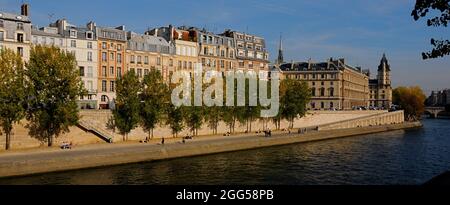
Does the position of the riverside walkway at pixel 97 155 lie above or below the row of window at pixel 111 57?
below

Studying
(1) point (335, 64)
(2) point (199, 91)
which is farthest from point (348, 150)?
(1) point (335, 64)

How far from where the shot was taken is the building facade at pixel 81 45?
72750 millimetres

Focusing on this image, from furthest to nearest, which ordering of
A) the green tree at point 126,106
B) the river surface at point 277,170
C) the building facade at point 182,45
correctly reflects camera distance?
1. the building facade at point 182,45
2. the green tree at point 126,106
3. the river surface at point 277,170

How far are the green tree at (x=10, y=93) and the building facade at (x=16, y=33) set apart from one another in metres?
15.1

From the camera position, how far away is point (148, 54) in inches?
3369

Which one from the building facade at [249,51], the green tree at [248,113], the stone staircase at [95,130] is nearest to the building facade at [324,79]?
the building facade at [249,51]

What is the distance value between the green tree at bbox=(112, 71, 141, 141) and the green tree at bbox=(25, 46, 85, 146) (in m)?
9.08

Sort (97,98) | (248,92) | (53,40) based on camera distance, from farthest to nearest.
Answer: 1. (248,92)
2. (97,98)
3. (53,40)

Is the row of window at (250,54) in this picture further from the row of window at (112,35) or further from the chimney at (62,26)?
the chimney at (62,26)

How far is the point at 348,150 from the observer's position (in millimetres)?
63938

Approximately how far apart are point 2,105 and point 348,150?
42.7m
